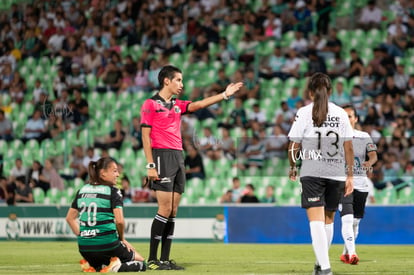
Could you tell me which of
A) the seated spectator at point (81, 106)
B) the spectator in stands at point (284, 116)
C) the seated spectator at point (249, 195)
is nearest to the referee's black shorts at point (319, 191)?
the seated spectator at point (249, 195)

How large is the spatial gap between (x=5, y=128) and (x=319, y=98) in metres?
14.8

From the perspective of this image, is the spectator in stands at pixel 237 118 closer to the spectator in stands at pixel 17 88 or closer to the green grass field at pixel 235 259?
the green grass field at pixel 235 259

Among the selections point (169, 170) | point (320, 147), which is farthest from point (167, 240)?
point (320, 147)

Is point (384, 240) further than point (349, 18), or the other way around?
point (349, 18)

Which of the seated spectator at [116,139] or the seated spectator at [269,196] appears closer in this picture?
the seated spectator at [269,196]

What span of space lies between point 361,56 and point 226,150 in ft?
15.7

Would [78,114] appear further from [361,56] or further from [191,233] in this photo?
[361,56]

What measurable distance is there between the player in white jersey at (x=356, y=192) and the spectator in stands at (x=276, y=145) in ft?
20.3

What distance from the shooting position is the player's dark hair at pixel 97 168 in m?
8.95

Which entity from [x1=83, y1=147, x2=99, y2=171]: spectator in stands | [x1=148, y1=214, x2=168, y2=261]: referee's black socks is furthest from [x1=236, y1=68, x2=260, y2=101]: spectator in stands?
[x1=148, y1=214, x2=168, y2=261]: referee's black socks

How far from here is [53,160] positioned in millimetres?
19875

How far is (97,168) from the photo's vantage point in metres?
8.97

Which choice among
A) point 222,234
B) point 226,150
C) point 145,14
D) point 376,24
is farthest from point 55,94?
point 376,24

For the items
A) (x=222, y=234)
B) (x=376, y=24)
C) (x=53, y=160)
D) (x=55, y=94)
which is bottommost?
(x=222, y=234)
